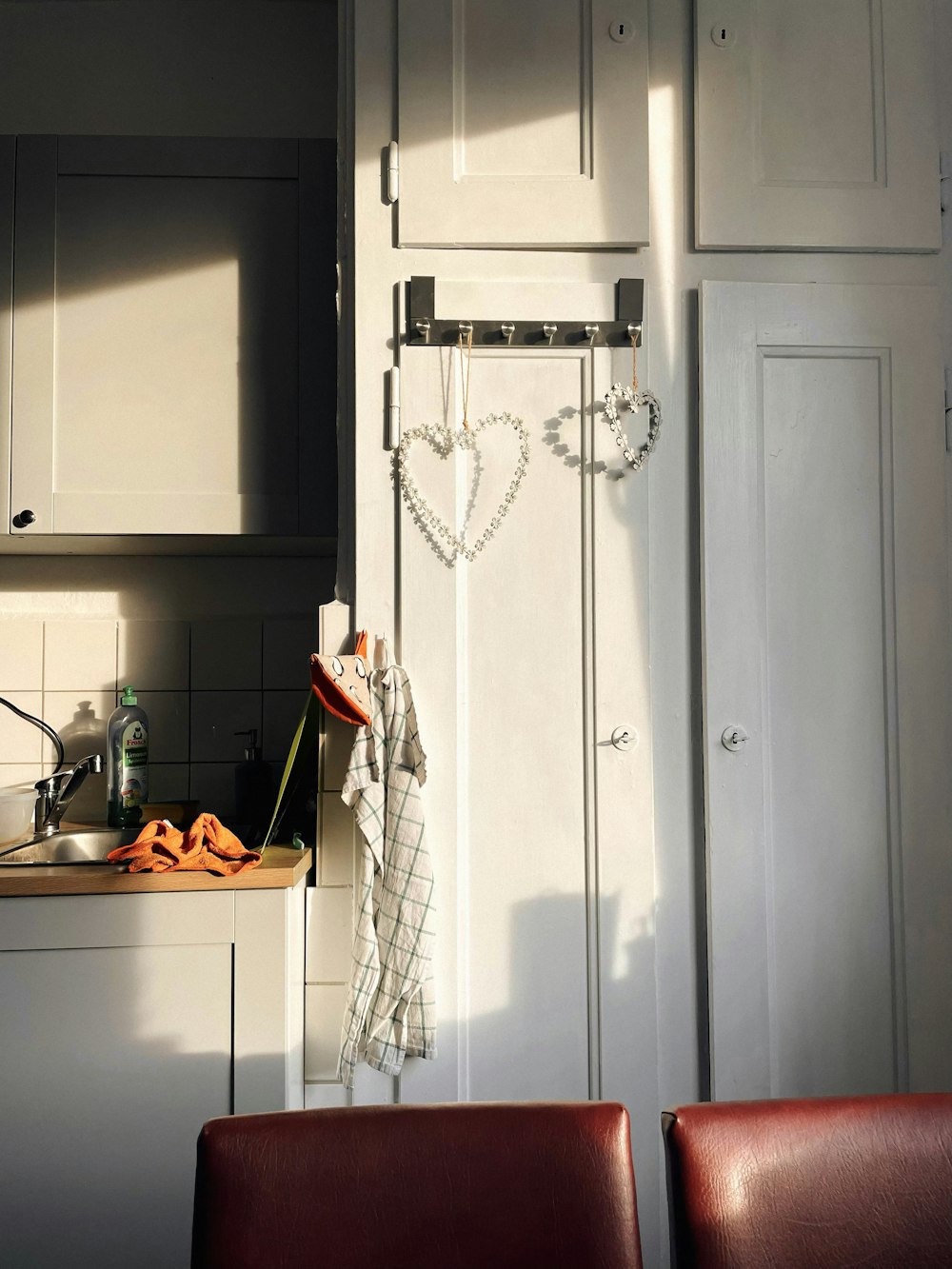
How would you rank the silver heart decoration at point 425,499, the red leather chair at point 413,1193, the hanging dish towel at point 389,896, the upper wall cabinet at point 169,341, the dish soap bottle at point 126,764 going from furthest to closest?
the dish soap bottle at point 126,764 → the upper wall cabinet at point 169,341 → the silver heart decoration at point 425,499 → the hanging dish towel at point 389,896 → the red leather chair at point 413,1193

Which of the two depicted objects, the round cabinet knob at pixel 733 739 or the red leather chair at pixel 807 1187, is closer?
the red leather chair at pixel 807 1187

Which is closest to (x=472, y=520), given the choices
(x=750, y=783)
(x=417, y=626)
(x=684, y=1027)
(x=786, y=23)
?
(x=417, y=626)

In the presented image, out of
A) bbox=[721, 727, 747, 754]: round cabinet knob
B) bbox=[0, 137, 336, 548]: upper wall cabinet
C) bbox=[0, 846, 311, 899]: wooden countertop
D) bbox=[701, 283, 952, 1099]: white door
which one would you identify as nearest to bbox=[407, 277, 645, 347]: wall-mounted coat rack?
bbox=[701, 283, 952, 1099]: white door

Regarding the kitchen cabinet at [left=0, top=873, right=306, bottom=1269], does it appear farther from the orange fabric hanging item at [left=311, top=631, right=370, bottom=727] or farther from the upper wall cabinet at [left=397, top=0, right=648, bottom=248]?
the upper wall cabinet at [left=397, top=0, right=648, bottom=248]

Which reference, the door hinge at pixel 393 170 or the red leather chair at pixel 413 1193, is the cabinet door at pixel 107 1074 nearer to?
the red leather chair at pixel 413 1193

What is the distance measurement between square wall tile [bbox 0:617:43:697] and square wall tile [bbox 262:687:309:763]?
1.73 feet

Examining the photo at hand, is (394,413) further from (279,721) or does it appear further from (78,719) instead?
(78,719)

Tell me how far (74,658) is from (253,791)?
55 cm

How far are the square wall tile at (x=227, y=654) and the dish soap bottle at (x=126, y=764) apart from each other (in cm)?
19

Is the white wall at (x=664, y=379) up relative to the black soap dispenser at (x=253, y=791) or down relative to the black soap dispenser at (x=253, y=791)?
up

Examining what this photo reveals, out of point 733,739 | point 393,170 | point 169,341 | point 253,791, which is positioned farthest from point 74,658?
point 733,739

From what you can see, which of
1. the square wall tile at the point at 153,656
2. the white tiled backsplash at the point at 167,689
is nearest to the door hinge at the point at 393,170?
the white tiled backsplash at the point at 167,689

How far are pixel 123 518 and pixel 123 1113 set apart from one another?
108 centimetres

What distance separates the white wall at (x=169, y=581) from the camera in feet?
7.24
